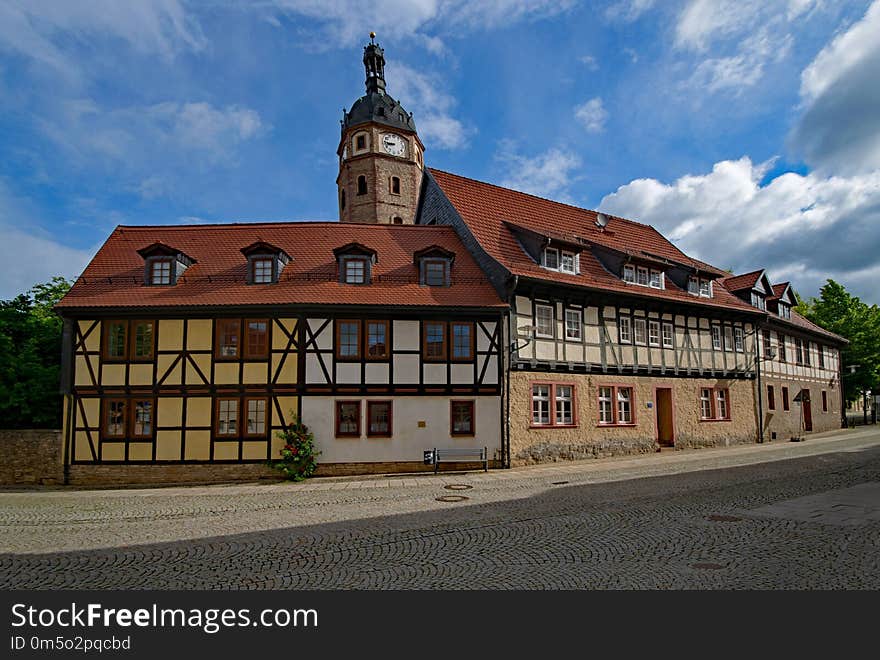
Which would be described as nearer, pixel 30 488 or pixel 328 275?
pixel 30 488

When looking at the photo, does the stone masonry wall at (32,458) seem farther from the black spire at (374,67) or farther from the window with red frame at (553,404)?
the black spire at (374,67)

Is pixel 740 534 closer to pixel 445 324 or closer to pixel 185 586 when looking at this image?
pixel 185 586

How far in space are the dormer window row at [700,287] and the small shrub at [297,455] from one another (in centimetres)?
1723

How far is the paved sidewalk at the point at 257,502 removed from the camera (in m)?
10.5

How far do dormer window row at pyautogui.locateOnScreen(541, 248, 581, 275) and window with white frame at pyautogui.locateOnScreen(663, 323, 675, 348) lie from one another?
15.0ft

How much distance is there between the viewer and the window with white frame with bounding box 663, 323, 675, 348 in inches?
952

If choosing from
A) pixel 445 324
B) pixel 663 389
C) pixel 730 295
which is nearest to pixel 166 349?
pixel 445 324

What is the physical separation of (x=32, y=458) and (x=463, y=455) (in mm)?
13262

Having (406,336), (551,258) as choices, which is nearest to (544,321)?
(551,258)

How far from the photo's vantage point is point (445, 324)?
19.5 m

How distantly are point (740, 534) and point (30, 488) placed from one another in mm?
18968

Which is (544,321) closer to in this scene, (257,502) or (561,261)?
(561,261)

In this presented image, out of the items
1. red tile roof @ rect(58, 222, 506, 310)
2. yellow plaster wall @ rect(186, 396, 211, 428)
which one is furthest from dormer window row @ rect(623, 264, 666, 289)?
yellow plaster wall @ rect(186, 396, 211, 428)

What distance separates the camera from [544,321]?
20906 mm
